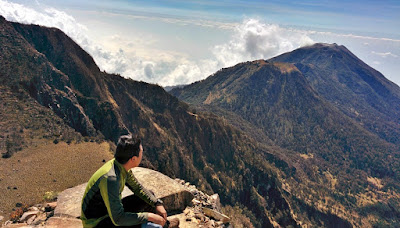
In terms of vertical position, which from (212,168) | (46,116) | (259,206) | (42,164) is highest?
(46,116)

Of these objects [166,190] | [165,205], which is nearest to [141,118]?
[166,190]

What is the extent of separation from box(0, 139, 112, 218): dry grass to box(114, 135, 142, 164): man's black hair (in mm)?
20767

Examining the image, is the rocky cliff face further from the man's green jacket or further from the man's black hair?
the man's black hair

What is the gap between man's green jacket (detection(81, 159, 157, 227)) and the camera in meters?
5.02

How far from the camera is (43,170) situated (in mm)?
28031

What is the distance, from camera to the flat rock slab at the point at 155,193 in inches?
367

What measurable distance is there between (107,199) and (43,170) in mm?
28238

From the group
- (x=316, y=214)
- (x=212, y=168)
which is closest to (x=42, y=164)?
(x=212, y=168)

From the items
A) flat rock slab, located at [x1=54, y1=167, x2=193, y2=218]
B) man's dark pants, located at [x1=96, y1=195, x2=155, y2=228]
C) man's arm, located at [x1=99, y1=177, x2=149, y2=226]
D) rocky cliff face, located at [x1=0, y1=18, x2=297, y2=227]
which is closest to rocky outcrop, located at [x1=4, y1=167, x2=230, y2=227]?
flat rock slab, located at [x1=54, y1=167, x2=193, y2=218]

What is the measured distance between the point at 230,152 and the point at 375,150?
158065 mm

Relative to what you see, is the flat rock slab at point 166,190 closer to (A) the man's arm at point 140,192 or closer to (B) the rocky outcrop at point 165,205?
(B) the rocky outcrop at point 165,205

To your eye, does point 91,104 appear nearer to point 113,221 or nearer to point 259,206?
point 113,221

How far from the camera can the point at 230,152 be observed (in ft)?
300

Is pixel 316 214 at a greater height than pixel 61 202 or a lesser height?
lesser
